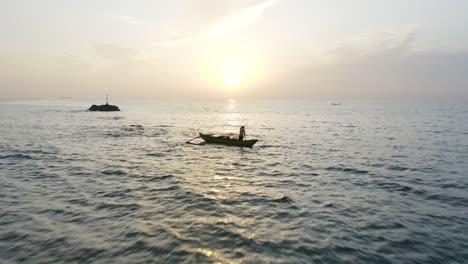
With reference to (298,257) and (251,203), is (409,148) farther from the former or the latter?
(298,257)

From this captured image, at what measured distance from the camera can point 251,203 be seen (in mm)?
17703

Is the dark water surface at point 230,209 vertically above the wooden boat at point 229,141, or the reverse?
the wooden boat at point 229,141

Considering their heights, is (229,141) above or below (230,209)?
above

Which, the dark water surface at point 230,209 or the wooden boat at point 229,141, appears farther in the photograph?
the wooden boat at point 229,141

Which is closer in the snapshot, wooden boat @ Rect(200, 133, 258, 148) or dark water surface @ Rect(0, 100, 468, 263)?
dark water surface @ Rect(0, 100, 468, 263)

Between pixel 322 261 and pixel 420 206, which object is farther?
pixel 420 206

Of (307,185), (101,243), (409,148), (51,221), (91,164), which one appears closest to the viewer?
(101,243)

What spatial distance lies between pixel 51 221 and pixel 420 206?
21437mm

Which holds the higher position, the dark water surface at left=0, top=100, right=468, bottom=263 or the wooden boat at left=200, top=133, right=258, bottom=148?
the wooden boat at left=200, top=133, right=258, bottom=148

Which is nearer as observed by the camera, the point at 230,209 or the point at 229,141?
the point at 230,209

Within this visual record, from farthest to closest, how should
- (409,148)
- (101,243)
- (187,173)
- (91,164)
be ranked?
(409,148) < (91,164) < (187,173) < (101,243)

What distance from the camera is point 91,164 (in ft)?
90.6

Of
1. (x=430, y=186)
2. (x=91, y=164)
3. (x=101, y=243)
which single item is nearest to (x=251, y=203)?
(x=101, y=243)

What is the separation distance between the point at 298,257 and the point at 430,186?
53.2ft
